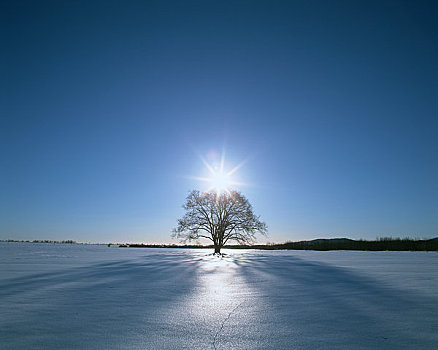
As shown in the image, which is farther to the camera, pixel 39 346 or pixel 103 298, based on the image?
pixel 103 298

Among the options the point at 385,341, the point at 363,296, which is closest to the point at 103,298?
the point at 385,341

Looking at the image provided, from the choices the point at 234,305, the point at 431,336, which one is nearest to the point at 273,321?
the point at 234,305

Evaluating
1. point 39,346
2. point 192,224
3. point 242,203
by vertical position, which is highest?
point 242,203

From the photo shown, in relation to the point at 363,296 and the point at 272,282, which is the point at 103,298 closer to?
the point at 272,282

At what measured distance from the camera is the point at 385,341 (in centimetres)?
300

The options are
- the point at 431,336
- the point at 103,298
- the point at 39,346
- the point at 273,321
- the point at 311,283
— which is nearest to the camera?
the point at 39,346

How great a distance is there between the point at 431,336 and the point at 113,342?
12.0 feet

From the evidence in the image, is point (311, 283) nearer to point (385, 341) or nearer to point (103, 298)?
point (385, 341)

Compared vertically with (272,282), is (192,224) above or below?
above

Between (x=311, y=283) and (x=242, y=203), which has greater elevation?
(x=242, y=203)

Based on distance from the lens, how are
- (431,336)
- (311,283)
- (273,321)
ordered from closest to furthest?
(431,336)
(273,321)
(311,283)

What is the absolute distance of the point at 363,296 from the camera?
203 inches

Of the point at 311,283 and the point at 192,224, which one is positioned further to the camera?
the point at 192,224

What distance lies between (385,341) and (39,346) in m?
3.82
